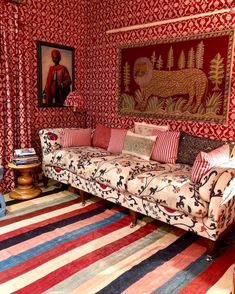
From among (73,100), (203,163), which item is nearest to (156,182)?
(203,163)

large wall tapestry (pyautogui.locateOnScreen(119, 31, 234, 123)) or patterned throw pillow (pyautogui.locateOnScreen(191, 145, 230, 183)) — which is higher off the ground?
large wall tapestry (pyautogui.locateOnScreen(119, 31, 234, 123))

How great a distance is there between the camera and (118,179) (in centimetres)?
279

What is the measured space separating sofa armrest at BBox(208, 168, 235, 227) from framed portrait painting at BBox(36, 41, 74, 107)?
2846 millimetres

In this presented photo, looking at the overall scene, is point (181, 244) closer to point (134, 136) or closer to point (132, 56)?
point (134, 136)

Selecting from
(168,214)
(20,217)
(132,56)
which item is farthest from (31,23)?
(168,214)

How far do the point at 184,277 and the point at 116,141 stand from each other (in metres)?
1.97

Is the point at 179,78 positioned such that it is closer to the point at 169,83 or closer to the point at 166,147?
the point at 169,83

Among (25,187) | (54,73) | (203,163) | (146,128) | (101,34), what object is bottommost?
(25,187)

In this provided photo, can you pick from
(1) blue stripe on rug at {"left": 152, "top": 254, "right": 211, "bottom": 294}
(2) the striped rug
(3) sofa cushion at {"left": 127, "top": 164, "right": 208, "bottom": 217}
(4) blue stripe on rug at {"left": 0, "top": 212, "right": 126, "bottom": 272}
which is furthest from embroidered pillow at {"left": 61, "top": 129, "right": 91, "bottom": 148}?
(1) blue stripe on rug at {"left": 152, "top": 254, "right": 211, "bottom": 294}

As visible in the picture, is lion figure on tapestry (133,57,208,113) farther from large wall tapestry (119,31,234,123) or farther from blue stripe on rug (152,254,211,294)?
blue stripe on rug (152,254,211,294)

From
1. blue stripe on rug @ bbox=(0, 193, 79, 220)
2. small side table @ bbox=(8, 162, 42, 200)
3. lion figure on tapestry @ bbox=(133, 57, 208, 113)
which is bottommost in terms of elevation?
blue stripe on rug @ bbox=(0, 193, 79, 220)

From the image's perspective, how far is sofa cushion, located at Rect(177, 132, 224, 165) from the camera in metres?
3.02

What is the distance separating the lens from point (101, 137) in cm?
390

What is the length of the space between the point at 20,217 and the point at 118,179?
1.11 m
